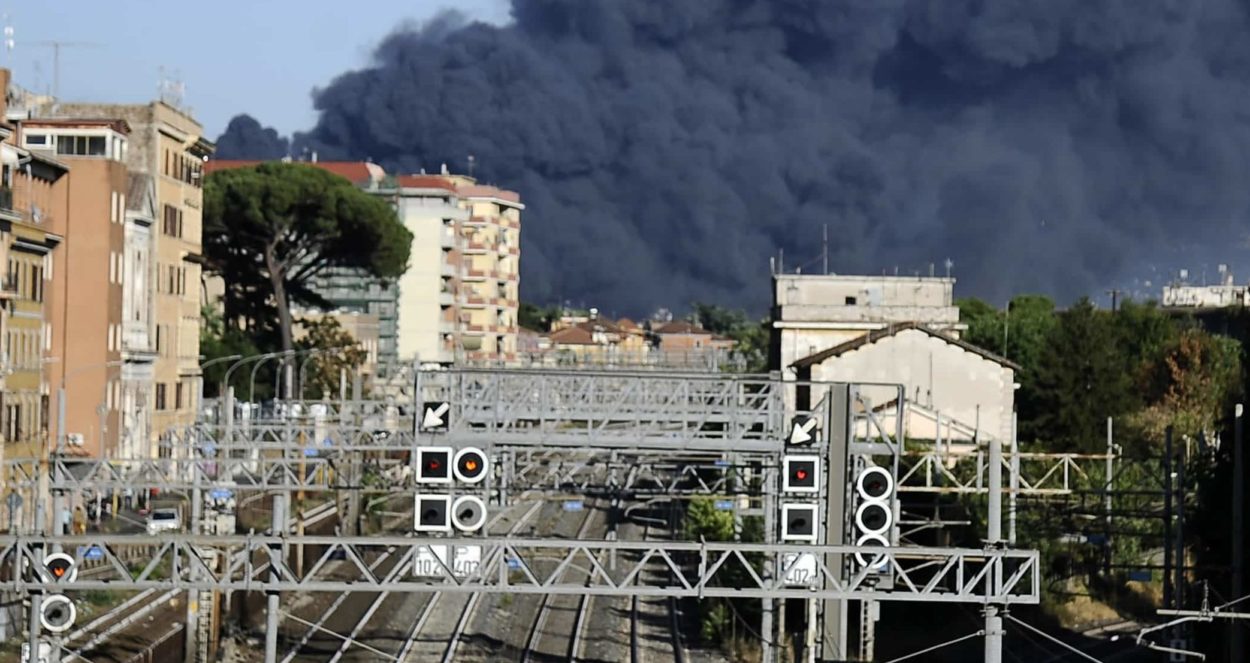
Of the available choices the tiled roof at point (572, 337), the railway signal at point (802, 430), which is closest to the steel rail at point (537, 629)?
the railway signal at point (802, 430)

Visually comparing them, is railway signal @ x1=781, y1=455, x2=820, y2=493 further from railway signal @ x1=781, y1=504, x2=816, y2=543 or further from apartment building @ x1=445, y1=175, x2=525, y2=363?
apartment building @ x1=445, y1=175, x2=525, y2=363

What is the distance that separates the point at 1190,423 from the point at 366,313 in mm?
58931

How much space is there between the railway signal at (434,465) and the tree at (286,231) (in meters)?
59.3

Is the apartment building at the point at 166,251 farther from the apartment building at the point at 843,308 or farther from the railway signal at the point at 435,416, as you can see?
the railway signal at the point at 435,416

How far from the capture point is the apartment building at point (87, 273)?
6594cm

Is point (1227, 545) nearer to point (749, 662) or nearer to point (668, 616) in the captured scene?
point (749, 662)

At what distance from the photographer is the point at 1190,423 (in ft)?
225

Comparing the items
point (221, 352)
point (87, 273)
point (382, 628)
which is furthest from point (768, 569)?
point (221, 352)

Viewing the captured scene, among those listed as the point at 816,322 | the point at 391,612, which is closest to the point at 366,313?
the point at 816,322

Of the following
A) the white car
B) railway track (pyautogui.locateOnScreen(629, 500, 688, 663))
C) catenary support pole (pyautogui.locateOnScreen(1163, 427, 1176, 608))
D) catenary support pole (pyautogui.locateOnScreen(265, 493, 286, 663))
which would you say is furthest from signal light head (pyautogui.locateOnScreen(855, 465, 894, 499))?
the white car

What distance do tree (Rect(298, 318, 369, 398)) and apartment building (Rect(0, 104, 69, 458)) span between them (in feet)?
99.0

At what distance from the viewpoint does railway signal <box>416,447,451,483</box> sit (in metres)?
32.4

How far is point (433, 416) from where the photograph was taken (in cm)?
3759

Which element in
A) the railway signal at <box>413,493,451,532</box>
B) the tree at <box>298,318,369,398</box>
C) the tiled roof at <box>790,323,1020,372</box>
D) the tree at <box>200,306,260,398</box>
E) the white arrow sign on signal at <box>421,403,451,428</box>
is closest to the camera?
the railway signal at <box>413,493,451,532</box>
